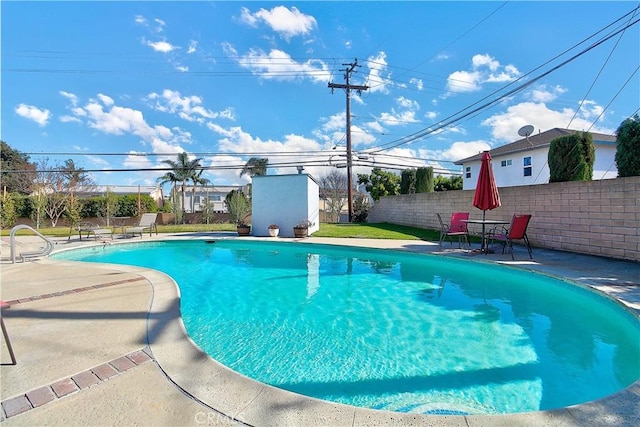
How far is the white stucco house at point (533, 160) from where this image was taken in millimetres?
16516

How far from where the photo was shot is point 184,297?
224 inches

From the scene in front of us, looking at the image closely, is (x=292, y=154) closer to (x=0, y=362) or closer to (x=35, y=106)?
(x=35, y=106)

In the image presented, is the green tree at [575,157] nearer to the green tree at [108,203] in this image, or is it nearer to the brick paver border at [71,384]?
the brick paver border at [71,384]

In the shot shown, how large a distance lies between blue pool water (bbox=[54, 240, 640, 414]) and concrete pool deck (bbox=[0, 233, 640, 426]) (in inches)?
26.4

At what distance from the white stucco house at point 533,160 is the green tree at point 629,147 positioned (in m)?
8.72

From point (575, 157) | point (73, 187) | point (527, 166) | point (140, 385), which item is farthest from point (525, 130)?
point (73, 187)

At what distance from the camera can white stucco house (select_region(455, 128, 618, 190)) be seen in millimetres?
16516

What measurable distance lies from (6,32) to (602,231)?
21.9 m

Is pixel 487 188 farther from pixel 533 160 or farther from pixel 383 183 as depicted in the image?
pixel 383 183

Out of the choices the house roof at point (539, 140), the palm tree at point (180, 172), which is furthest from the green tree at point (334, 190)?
the palm tree at point (180, 172)

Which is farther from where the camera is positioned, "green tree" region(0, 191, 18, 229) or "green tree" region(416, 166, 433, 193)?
"green tree" region(0, 191, 18, 229)

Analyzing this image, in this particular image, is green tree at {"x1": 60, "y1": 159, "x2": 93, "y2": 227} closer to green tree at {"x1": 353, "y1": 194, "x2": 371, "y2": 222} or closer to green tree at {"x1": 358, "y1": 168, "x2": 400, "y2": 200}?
green tree at {"x1": 353, "y1": 194, "x2": 371, "y2": 222}

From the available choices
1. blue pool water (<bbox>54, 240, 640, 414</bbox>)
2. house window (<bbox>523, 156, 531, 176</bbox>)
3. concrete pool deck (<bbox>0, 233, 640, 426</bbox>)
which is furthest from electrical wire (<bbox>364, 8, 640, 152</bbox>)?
concrete pool deck (<bbox>0, 233, 640, 426</bbox>)

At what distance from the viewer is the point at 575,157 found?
898cm
